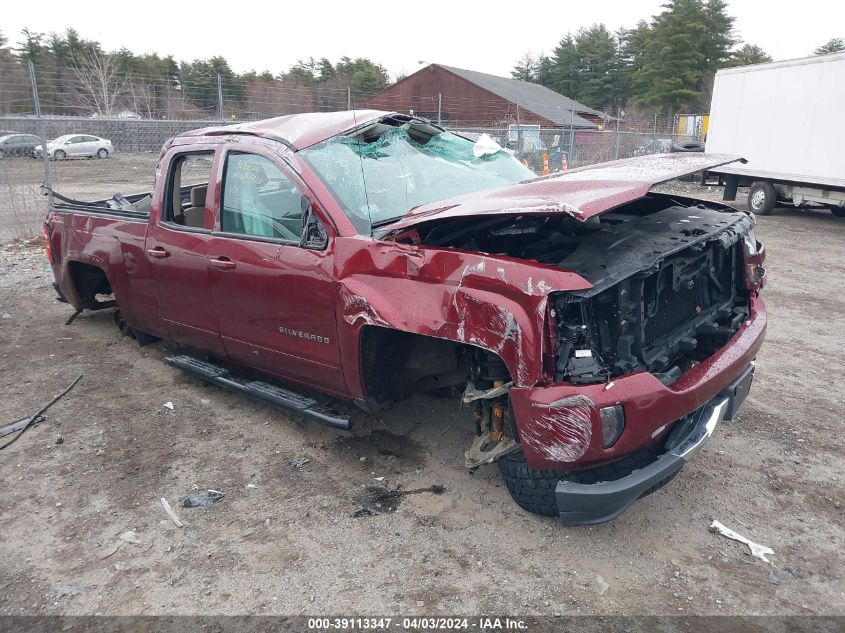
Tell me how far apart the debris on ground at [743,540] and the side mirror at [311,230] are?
94.5 inches

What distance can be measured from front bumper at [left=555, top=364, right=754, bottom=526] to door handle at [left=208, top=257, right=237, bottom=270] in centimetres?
229

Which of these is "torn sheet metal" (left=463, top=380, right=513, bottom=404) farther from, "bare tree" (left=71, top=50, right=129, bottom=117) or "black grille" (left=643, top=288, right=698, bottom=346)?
"bare tree" (left=71, top=50, right=129, bottom=117)

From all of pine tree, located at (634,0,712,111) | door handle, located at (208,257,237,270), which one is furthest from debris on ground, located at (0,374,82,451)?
pine tree, located at (634,0,712,111)

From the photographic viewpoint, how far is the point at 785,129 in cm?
1265

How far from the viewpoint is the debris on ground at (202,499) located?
3307mm

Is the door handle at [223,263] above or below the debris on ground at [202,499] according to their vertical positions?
above

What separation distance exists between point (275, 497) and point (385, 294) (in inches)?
50.3

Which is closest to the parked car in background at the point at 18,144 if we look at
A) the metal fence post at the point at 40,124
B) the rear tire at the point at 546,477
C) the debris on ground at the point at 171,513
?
the metal fence post at the point at 40,124

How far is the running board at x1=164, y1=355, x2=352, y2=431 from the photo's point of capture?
3.53 metres

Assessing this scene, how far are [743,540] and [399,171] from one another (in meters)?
2.67

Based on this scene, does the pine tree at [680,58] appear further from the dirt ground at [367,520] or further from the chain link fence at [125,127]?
the dirt ground at [367,520]

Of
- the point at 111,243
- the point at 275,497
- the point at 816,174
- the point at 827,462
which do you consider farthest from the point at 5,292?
the point at 816,174

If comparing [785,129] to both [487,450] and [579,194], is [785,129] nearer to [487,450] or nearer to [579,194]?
[579,194]

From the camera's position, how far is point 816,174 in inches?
471
